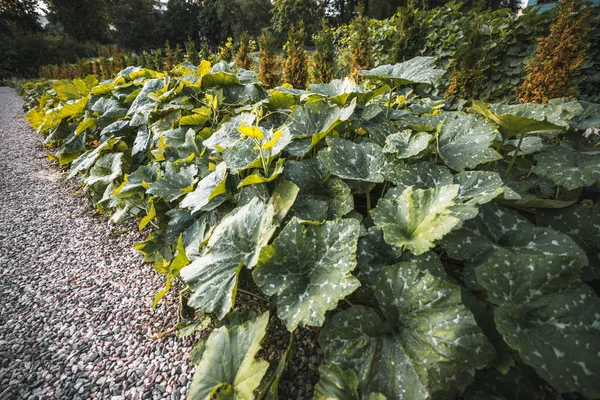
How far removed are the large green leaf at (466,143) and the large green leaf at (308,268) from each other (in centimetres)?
47

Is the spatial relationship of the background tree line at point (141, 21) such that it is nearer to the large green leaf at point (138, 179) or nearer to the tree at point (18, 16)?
the tree at point (18, 16)

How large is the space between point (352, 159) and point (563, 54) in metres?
3.27

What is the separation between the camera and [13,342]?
4.83 ft

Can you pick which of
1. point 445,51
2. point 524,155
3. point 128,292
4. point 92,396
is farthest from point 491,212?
point 445,51

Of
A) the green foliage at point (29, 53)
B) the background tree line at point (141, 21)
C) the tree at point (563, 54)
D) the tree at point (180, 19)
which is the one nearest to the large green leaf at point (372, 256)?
the tree at point (563, 54)

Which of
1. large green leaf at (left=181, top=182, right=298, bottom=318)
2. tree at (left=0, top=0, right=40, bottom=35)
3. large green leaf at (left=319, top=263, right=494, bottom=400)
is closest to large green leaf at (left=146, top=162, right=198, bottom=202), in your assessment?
large green leaf at (left=181, top=182, right=298, bottom=318)

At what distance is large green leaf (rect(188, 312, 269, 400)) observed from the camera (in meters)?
0.80

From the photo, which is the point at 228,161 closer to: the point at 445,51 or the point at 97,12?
the point at 445,51

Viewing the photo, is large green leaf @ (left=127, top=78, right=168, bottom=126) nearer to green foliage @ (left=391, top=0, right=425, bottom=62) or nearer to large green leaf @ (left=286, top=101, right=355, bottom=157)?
large green leaf @ (left=286, top=101, right=355, bottom=157)

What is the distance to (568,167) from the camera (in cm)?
102

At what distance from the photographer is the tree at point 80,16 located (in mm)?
18175

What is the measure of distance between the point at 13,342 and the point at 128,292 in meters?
0.52

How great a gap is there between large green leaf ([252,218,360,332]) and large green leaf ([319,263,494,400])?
0.27 feet

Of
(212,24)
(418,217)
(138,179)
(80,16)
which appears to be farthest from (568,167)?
(212,24)
